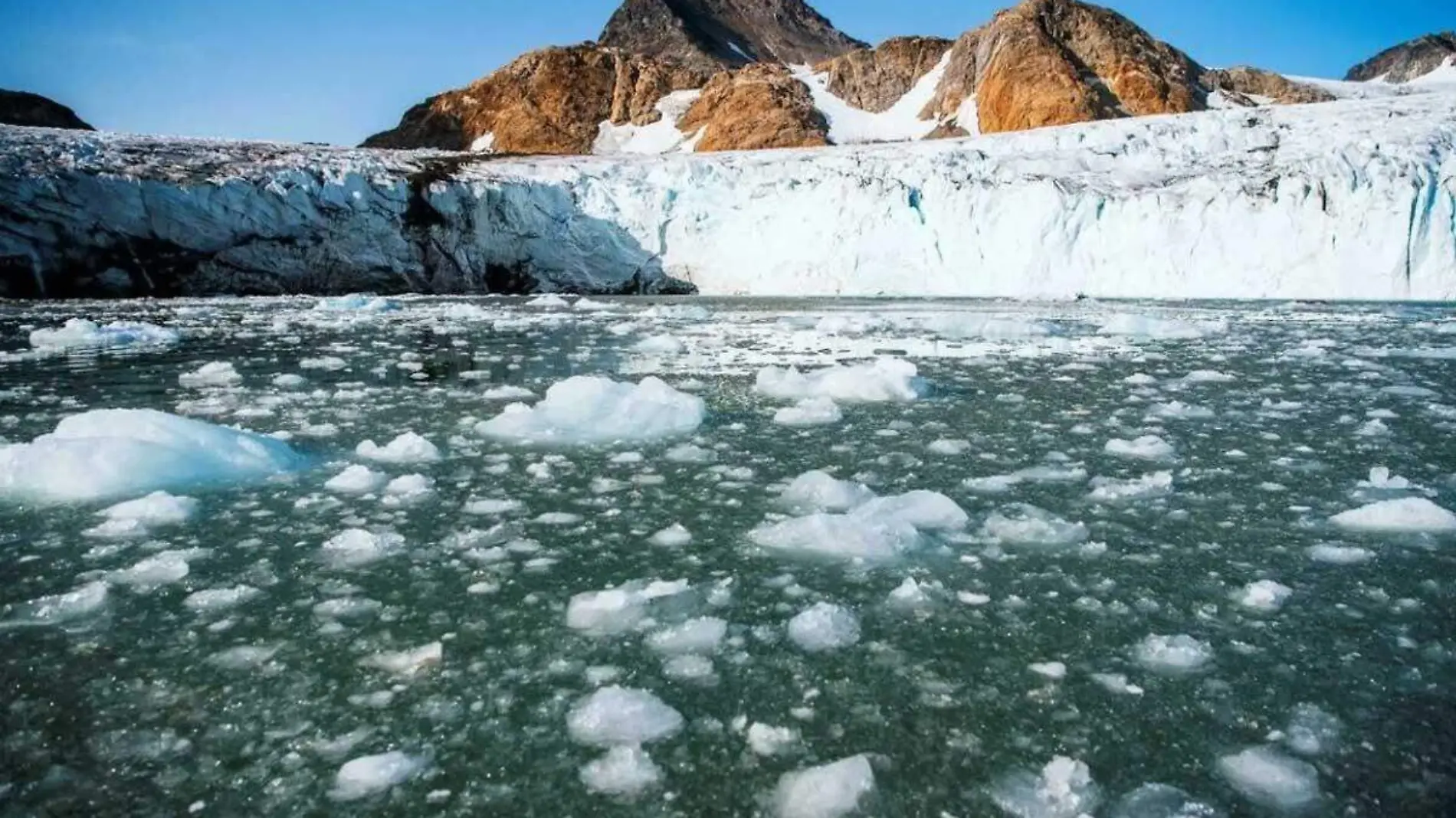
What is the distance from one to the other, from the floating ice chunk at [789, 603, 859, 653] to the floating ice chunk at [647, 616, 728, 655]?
16 cm

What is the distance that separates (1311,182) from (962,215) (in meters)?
6.18

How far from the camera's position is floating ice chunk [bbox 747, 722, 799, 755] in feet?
4.77

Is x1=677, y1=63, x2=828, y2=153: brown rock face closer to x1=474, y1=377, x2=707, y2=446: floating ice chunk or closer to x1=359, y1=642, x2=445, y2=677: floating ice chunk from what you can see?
x1=474, y1=377, x2=707, y2=446: floating ice chunk

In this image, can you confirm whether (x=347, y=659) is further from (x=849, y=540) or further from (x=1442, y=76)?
(x=1442, y=76)

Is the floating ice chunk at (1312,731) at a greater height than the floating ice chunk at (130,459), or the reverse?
the floating ice chunk at (130,459)

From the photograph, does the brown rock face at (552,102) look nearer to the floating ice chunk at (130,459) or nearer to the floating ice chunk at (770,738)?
the floating ice chunk at (130,459)

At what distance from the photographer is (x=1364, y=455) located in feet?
11.6

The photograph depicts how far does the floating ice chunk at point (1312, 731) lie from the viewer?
145 centimetres

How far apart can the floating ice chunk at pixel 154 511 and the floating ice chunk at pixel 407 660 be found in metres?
1.36

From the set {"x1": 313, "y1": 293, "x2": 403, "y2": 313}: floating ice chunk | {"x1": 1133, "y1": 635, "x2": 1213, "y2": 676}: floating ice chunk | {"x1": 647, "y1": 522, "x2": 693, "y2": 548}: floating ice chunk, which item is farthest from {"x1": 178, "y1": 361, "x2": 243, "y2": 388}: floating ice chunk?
{"x1": 313, "y1": 293, "x2": 403, "y2": 313}: floating ice chunk

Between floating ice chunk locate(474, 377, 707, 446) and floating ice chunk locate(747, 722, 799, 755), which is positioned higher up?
floating ice chunk locate(474, 377, 707, 446)

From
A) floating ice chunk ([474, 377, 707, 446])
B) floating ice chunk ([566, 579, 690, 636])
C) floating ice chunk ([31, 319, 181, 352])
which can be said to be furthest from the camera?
floating ice chunk ([31, 319, 181, 352])

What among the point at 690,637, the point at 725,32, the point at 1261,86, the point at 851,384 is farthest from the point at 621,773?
the point at 725,32

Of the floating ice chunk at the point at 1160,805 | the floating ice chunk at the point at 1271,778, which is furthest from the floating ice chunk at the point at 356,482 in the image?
the floating ice chunk at the point at 1271,778
